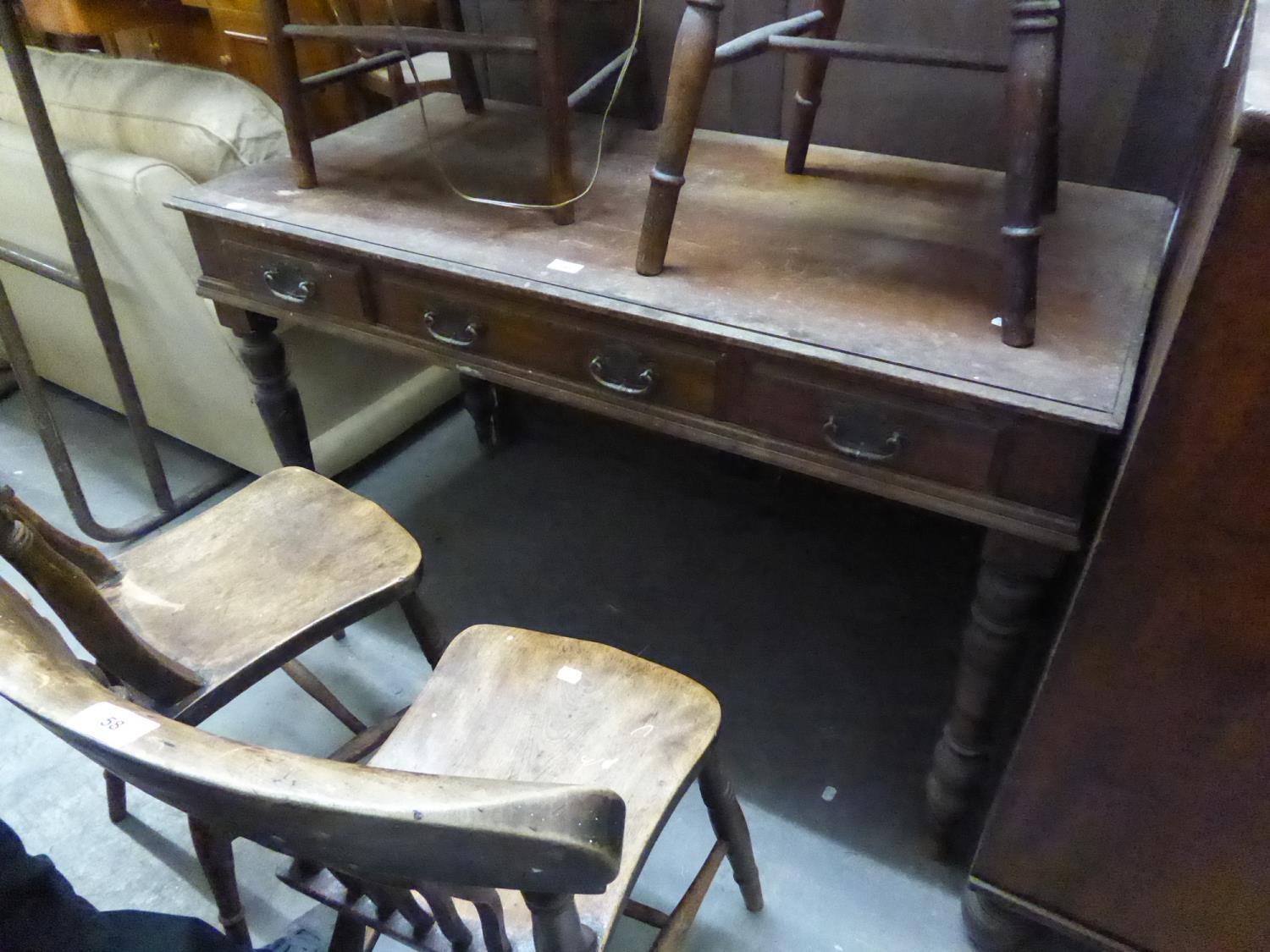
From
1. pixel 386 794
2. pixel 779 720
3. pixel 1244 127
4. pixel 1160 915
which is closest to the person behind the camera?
pixel 386 794

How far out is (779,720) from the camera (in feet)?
4.30

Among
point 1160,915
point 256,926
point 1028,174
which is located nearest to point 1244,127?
point 1028,174

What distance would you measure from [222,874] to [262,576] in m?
0.32

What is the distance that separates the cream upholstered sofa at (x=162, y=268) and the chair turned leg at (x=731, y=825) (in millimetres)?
1064

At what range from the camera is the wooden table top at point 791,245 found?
0.78 metres

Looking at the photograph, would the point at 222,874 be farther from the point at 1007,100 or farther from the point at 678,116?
the point at 1007,100

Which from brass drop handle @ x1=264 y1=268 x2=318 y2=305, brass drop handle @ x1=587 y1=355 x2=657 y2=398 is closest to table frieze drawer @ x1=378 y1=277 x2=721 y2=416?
brass drop handle @ x1=587 y1=355 x2=657 y2=398

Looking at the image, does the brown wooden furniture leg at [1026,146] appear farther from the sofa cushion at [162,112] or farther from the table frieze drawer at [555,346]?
the sofa cushion at [162,112]

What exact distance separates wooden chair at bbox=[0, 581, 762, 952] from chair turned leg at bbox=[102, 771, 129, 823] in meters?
0.54

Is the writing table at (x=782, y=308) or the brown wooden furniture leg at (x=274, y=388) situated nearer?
the writing table at (x=782, y=308)

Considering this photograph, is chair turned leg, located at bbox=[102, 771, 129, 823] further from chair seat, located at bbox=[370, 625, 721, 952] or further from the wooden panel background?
the wooden panel background

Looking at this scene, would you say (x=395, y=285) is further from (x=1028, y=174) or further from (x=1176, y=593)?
(x=1176, y=593)

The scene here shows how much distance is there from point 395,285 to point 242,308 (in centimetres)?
29

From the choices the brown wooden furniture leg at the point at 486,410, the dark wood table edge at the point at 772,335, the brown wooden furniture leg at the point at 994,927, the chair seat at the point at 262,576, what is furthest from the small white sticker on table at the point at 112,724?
the brown wooden furniture leg at the point at 486,410
